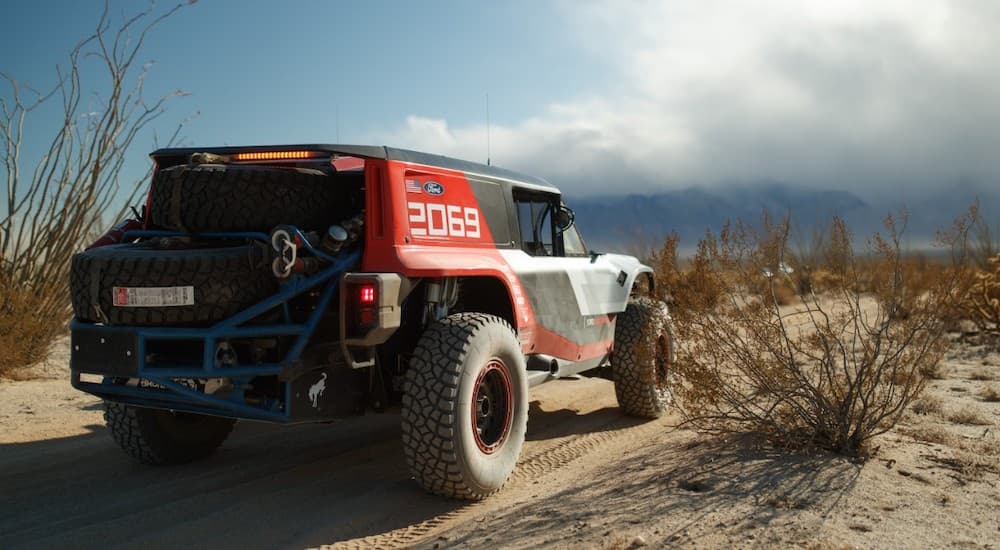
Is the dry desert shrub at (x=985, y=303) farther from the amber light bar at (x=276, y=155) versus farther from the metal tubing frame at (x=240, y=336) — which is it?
the metal tubing frame at (x=240, y=336)

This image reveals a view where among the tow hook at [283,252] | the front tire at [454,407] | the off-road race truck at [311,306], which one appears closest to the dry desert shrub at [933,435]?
the off-road race truck at [311,306]

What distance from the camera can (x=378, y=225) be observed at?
441 centimetres

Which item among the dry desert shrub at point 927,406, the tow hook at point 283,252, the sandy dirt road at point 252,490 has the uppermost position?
the tow hook at point 283,252

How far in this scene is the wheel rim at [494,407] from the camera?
4.81 metres

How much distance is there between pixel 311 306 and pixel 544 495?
69.9 inches

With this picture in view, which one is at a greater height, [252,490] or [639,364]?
[639,364]

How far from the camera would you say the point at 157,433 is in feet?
17.7

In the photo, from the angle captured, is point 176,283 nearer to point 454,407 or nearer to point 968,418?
point 454,407

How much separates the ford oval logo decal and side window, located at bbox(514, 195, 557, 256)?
3.80 feet

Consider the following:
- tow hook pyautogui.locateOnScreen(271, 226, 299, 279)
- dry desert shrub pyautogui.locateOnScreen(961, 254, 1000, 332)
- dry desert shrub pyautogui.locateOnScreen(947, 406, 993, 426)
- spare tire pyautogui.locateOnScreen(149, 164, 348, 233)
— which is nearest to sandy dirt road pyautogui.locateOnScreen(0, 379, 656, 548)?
tow hook pyautogui.locateOnScreen(271, 226, 299, 279)

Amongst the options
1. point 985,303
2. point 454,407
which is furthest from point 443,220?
point 985,303

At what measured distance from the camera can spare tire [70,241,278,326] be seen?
410cm

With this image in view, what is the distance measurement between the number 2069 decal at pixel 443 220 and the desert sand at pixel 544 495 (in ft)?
5.41

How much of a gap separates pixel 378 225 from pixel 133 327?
4.74 feet
